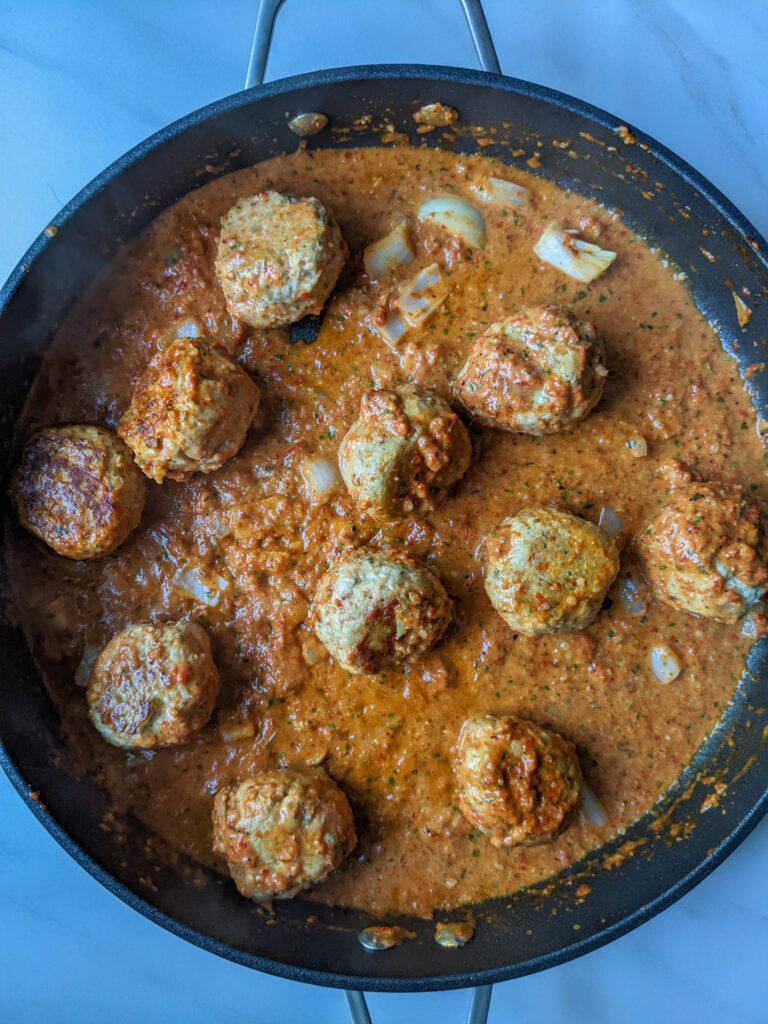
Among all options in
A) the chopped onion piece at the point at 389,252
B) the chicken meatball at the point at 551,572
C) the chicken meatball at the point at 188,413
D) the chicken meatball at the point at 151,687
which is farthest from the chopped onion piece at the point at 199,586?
the chopped onion piece at the point at 389,252

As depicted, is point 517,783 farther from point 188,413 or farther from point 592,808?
point 188,413

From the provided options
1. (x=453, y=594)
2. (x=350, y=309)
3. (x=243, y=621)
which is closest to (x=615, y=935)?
(x=453, y=594)

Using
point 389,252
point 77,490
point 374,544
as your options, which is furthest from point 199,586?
point 389,252

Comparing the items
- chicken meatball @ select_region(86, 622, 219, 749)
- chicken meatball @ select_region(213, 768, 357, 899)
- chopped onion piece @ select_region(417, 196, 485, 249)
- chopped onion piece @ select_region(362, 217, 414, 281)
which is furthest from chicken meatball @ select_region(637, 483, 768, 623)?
chicken meatball @ select_region(86, 622, 219, 749)

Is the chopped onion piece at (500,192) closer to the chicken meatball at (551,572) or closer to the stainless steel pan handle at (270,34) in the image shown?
the stainless steel pan handle at (270,34)

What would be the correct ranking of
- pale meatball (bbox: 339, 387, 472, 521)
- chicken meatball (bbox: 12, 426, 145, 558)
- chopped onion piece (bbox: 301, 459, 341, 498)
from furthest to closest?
chopped onion piece (bbox: 301, 459, 341, 498), chicken meatball (bbox: 12, 426, 145, 558), pale meatball (bbox: 339, 387, 472, 521)

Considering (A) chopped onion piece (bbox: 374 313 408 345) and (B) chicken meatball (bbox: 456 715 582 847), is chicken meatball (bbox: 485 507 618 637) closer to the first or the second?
(B) chicken meatball (bbox: 456 715 582 847)

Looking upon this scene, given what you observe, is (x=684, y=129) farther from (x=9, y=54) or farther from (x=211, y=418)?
(x=9, y=54)
